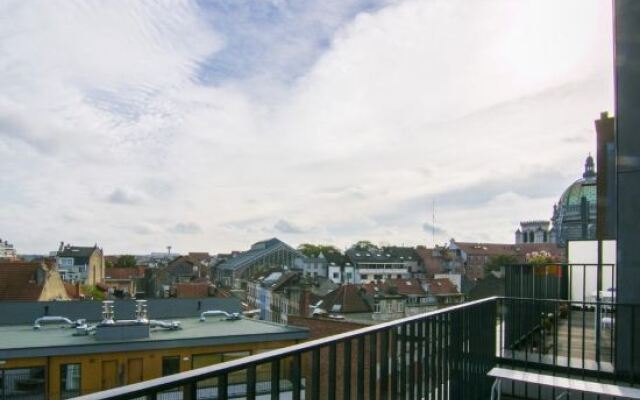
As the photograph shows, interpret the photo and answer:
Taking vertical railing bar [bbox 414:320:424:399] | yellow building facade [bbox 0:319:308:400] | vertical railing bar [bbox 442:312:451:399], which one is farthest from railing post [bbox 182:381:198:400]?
yellow building facade [bbox 0:319:308:400]

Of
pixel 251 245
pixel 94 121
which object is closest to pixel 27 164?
pixel 94 121

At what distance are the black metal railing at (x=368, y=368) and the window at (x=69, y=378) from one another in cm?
1211

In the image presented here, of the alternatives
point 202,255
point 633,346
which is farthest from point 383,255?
point 633,346

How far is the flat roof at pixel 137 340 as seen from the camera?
1251cm

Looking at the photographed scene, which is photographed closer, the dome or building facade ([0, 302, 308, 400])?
building facade ([0, 302, 308, 400])

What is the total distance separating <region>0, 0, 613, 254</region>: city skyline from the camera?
299 inches

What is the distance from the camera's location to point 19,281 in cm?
2442

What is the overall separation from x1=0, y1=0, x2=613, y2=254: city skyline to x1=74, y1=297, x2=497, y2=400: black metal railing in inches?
188

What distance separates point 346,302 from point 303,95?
89.4 feet

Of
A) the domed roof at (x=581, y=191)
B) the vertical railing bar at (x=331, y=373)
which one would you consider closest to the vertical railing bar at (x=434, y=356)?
Answer: the vertical railing bar at (x=331, y=373)

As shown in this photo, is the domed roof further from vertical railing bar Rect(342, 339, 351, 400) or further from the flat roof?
vertical railing bar Rect(342, 339, 351, 400)

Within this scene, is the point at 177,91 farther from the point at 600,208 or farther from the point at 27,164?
the point at 600,208

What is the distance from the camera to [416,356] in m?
2.83

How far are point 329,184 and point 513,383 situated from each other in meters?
19.9
